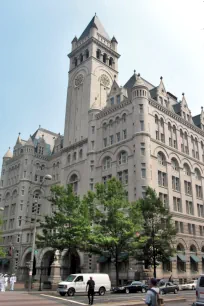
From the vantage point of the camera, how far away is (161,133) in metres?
53.6

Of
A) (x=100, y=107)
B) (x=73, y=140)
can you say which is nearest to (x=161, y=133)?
(x=100, y=107)

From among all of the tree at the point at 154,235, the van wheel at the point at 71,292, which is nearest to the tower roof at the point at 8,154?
the tree at the point at 154,235

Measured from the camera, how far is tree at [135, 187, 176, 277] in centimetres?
3656

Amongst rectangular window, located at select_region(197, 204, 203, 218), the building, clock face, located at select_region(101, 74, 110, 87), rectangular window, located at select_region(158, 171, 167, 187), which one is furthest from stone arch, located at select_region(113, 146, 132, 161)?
clock face, located at select_region(101, 74, 110, 87)

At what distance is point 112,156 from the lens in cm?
5297

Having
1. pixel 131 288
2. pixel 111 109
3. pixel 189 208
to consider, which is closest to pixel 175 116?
pixel 111 109

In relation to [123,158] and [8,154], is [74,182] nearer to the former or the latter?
[123,158]

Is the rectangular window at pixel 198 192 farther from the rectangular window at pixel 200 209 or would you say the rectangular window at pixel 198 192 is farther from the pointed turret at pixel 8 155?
the pointed turret at pixel 8 155

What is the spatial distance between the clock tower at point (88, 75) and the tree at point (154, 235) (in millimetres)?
27505

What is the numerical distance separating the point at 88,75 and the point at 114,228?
4117 centimetres

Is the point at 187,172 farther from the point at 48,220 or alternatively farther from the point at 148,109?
the point at 48,220

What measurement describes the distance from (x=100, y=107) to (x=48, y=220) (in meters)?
31.4

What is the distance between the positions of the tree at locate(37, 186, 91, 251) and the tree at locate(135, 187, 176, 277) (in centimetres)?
662

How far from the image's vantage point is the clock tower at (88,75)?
65.1 m
